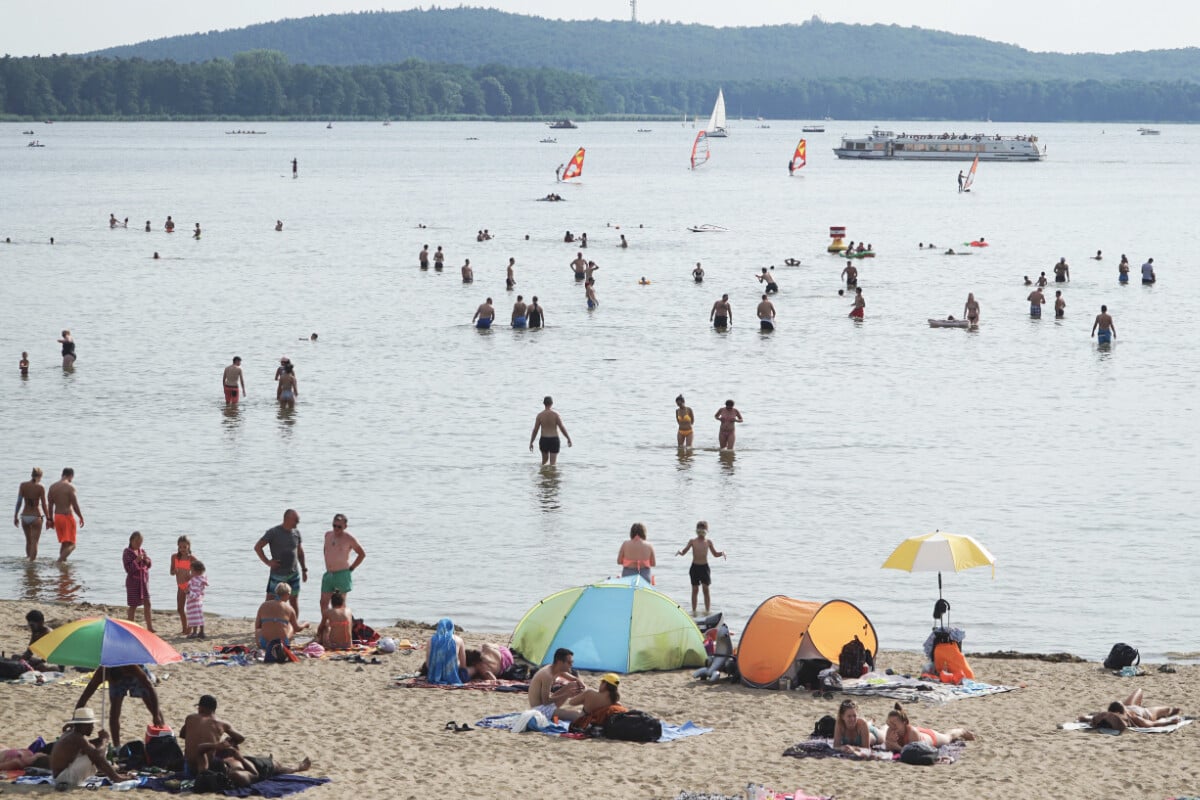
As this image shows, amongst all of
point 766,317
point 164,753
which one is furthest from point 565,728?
point 766,317

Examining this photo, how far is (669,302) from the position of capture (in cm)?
5369

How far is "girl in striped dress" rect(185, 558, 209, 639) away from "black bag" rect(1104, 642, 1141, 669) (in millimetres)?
9536

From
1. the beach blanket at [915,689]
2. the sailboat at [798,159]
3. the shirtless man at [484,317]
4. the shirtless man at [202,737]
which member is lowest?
the beach blanket at [915,689]

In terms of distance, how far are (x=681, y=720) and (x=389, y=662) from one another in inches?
138

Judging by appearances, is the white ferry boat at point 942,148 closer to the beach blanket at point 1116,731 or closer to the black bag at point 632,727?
the beach blanket at point 1116,731

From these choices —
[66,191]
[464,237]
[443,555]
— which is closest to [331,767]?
[443,555]

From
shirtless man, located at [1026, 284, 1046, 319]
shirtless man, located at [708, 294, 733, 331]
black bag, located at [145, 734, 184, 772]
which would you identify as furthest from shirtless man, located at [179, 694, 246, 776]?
shirtless man, located at [1026, 284, 1046, 319]

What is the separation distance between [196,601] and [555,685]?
481cm

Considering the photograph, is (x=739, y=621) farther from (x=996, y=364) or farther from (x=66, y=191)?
(x=66, y=191)

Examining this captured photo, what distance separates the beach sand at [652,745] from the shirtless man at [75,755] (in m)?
1.32

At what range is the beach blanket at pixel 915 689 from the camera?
15.7 m

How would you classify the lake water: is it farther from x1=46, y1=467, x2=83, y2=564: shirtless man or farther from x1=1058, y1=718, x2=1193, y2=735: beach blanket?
x1=1058, y1=718, x2=1193, y2=735: beach blanket

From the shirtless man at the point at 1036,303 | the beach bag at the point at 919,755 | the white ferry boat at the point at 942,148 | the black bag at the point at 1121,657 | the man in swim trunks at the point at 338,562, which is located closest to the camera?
the beach bag at the point at 919,755

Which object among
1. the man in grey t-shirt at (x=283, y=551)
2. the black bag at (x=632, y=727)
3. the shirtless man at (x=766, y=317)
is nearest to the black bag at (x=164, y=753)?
the black bag at (x=632, y=727)
